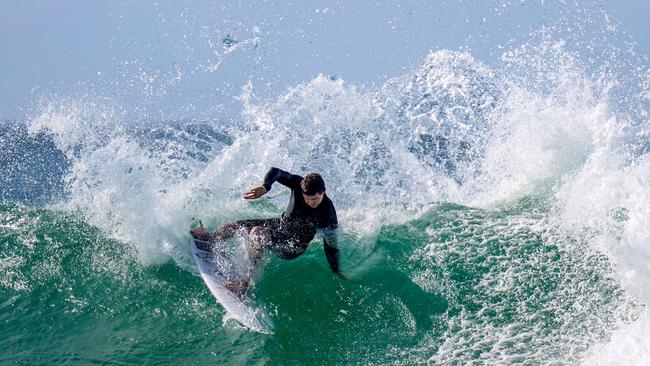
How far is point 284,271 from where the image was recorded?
23.4ft

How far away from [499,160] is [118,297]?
7964 mm

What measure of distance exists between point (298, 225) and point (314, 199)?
509 mm

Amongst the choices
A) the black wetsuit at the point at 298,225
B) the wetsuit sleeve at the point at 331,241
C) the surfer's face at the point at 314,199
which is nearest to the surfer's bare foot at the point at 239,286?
the black wetsuit at the point at 298,225

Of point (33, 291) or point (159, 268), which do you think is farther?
point (159, 268)

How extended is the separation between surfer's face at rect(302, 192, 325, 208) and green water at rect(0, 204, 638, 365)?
38.5 inches

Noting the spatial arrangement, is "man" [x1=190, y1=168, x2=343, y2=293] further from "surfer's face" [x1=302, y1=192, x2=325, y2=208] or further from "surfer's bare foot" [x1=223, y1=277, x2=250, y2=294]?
"surfer's bare foot" [x1=223, y1=277, x2=250, y2=294]

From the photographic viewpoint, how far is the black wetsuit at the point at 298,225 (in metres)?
6.89

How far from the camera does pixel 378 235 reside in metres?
8.53

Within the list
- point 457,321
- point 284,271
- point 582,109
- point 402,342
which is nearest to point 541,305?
point 457,321

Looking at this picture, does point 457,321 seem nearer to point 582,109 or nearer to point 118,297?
point 118,297

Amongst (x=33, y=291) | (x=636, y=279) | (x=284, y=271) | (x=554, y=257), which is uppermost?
(x=33, y=291)

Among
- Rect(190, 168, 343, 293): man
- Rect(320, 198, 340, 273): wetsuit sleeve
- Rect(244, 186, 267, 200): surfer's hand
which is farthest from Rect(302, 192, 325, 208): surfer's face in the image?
Rect(244, 186, 267, 200): surfer's hand

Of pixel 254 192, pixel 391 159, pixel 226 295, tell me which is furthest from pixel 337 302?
pixel 391 159

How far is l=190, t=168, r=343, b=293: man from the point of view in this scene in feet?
22.2
